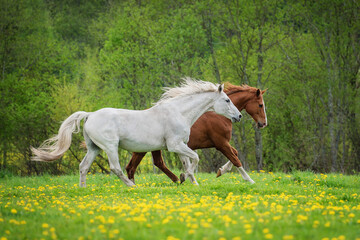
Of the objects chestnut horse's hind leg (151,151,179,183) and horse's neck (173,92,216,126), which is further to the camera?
chestnut horse's hind leg (151,151,179,183)

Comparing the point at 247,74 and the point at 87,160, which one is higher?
the point at 247,74

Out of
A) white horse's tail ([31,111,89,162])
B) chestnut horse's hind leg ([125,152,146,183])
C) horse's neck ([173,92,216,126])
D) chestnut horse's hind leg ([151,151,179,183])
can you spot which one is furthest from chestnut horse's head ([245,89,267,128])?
white horse's tail ([31,111,89,162])

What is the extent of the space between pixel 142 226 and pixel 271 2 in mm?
18055

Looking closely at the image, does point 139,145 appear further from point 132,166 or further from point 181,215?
point 181,215

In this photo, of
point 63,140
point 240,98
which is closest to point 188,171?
point 240,98

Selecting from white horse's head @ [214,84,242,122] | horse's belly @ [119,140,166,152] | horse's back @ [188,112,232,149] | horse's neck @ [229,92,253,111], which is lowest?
horse's belly @ [119,140,166,152]

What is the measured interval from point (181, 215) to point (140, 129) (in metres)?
4.07

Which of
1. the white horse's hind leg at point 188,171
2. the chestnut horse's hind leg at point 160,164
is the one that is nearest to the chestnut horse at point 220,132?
the chestnut horse's hind leg at point 160,164

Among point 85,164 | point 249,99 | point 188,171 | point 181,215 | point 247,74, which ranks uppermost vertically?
point 247,74

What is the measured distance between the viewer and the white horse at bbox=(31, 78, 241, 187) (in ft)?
30.6

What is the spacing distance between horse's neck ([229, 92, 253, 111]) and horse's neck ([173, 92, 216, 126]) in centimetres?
128

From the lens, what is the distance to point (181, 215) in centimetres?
573

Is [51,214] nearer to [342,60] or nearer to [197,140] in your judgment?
[197,140]

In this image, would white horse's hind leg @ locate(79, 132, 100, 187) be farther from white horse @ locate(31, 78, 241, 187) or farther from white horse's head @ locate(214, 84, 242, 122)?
white horse's head @ locate(214, 84, 242, 122)
